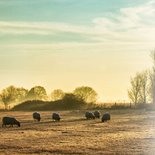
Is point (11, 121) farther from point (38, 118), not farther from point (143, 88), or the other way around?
point (143, 88)

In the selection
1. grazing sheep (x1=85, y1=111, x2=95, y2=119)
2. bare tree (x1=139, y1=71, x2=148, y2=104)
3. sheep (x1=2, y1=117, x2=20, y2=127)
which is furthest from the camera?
bare tree (x1=139, y1=71, x2=148, y2=104)

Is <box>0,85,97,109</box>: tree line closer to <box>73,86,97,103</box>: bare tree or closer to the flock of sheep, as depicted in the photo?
<box>73,86,97,103</box>: bare tree

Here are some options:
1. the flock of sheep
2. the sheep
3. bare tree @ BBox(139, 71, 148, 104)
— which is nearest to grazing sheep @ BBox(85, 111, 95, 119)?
the flock of sheep

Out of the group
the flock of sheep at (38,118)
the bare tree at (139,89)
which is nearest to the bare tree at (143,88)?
the bare tree at (139,89)

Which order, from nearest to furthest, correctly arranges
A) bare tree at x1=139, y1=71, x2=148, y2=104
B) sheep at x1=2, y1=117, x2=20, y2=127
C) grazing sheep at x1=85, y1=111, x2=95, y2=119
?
sheep at x1=2, y1=117, x2=20, y2=127 → grazing sheep at x1=85, y1=111, x2=95, y2=119 → bare tree at x1=139, y1=71, x2=148, y2=104

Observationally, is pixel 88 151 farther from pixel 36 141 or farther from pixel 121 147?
pixel 36 141

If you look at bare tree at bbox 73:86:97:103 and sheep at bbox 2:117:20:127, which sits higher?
bare tree at bbox 73:86:97:103

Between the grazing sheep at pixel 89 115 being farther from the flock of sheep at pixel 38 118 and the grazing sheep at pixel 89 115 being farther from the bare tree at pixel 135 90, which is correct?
the bare tree at pixel 135 90

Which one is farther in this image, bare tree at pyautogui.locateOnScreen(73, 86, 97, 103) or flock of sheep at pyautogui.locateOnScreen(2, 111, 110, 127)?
A: bare tree at pyautogui.locateOnScreen(73, 86, 97, 103)

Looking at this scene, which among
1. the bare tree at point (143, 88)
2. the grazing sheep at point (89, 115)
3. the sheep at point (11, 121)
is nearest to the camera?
the sheep at point (11, 121)

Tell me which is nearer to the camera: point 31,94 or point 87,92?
point 87,92

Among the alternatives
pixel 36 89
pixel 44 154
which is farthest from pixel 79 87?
pixel 44 154

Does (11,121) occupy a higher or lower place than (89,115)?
lower

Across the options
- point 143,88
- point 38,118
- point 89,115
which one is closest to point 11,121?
point 38,118
